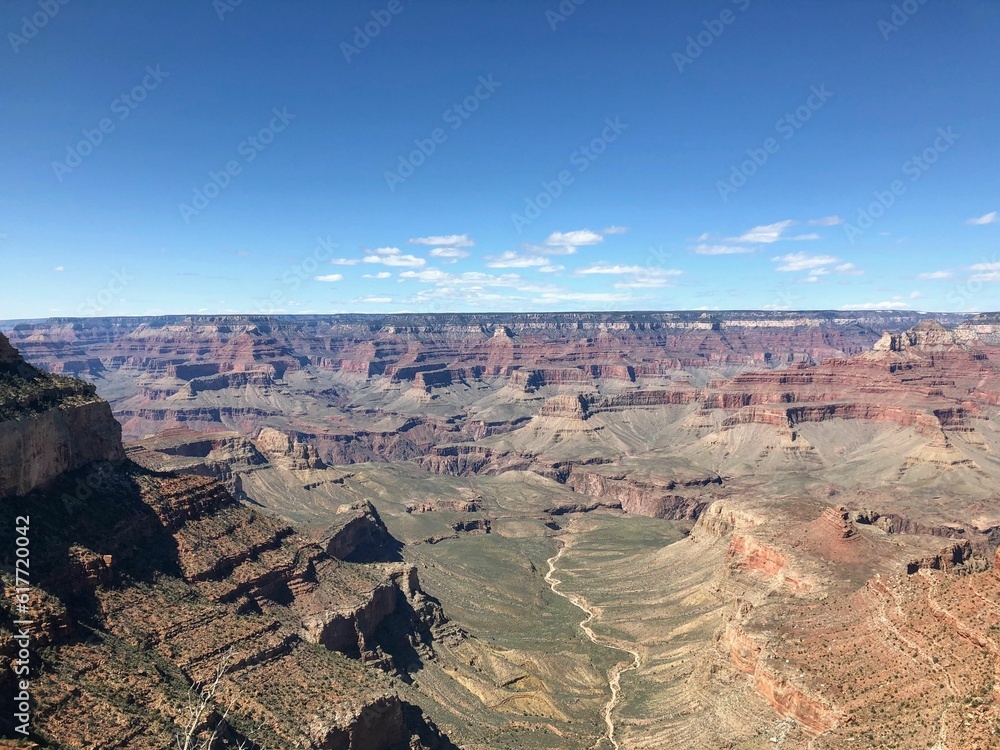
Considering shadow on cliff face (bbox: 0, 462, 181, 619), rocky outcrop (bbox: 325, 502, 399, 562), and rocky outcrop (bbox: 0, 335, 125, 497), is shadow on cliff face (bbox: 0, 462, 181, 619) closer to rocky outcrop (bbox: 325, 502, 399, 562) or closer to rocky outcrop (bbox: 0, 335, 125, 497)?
rocky outcrop (bbox: 0, 335, 125, 497)

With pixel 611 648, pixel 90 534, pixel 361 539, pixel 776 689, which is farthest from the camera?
pixel 361 539

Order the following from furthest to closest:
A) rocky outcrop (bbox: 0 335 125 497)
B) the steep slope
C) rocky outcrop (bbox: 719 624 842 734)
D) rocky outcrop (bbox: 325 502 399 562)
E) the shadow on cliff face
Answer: rocky outcrop (bbox: 325 502 399 562) < rocky outcrop (bbox: 719 624 842 734) < rocky outcrop (bbox: 0 335 125 497) < the shadow on cliff face < the steep slope

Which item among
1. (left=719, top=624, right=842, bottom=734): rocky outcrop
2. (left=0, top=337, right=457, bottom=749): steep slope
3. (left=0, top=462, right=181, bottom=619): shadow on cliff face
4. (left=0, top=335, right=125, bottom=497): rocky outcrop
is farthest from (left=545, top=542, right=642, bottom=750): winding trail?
(left=0, top=335, right=125, bottom=497): rocky outcrop

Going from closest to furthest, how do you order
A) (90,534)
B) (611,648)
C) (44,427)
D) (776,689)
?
1. (90,534)
2. (44,427)
3. (776,689)
4. (611,648)

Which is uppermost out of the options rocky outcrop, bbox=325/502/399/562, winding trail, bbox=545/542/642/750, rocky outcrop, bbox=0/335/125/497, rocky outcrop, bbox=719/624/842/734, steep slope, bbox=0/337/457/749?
rocky outcrop, bbox=0/335/125/497

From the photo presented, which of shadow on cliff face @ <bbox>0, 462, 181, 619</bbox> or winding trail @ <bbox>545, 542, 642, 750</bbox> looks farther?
winding trail @ <bbox>545, 542, 642, 750</bbox>

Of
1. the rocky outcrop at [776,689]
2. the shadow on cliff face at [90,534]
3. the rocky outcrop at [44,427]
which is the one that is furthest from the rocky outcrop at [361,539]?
the rocky outcrop at [776,689]

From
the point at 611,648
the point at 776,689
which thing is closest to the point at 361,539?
the point at 611,648

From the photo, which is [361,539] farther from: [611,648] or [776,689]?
[776,689]

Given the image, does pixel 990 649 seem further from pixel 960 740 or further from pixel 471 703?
pixel 471 703
